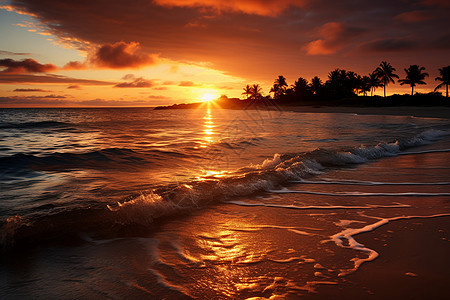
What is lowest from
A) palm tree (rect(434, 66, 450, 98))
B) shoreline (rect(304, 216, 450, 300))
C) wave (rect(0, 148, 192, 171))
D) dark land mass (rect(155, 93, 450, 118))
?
shoreline (rect(304, 216, 450, 300))

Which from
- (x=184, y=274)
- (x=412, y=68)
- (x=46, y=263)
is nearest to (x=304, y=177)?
(x=184, y=274)

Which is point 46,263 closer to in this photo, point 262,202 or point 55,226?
point 55,226

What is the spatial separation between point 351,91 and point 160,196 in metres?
106

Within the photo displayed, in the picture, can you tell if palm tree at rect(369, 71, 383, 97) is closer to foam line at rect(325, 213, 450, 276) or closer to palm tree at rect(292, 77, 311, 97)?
palm tree at rect(292, 77, 311, 97)

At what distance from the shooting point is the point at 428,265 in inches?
120

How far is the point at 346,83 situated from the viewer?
98.1 meters

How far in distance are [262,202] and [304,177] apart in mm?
2566

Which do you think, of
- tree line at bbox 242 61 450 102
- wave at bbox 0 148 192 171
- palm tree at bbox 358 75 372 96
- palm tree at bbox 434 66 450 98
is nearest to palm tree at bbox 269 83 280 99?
tree line at bbox 242 61 450 102

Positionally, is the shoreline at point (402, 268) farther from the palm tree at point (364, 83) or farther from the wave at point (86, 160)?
the palm tree at point (364, 83)

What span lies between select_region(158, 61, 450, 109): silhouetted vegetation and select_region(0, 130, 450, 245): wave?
211 feet

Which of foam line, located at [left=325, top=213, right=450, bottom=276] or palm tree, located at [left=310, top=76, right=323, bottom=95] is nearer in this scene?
foam line, located at [left=325, top=213, right=450, bottom=276]

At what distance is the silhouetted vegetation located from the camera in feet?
222

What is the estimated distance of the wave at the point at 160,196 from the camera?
4.24 m

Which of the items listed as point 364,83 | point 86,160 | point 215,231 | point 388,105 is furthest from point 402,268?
point 364,83
